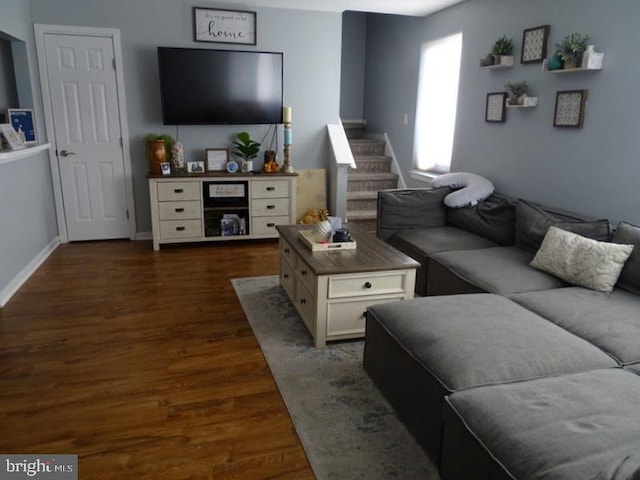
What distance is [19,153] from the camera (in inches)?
143

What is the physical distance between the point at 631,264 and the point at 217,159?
380 cm

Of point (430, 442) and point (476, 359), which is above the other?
point (476, 359)

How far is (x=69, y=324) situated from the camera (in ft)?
10.1

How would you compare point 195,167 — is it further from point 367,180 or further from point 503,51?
point 503,51

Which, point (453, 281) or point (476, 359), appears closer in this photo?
point (476, 359)

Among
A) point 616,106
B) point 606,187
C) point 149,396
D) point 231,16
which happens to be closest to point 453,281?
point 606,187

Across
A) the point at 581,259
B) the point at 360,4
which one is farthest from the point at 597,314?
the point at 360,4

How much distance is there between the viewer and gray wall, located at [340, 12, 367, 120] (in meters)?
6.62

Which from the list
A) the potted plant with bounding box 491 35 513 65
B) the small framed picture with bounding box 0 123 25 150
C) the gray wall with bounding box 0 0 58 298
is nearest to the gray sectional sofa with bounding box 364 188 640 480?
the potted plant with bounding box 491 35 513 65

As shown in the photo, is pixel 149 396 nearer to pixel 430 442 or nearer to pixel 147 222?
pixel 430 442

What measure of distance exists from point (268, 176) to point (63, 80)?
212 centimetres

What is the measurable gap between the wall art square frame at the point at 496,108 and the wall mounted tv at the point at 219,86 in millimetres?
2040

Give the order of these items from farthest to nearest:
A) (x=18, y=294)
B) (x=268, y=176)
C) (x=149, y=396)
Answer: (x=268, y=176), (x=18, y=294), (x=149, y=396)

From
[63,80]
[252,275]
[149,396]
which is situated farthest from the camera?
[63,80]
